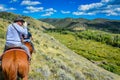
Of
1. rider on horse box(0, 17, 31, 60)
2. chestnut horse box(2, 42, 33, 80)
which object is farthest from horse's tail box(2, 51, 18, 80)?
rider on horse box(0, 17, 31, 60)

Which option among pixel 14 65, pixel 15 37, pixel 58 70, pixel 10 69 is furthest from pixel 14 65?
pixel 58 70

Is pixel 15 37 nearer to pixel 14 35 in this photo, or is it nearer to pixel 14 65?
pixel 14 35

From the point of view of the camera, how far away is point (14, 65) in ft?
36.9

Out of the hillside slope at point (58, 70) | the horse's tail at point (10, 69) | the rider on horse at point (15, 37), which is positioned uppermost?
the rider on horse at point (15, 37)

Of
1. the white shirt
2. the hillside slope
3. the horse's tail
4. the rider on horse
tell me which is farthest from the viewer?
the hillside slope

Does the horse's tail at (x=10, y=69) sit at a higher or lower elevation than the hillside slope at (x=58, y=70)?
higher

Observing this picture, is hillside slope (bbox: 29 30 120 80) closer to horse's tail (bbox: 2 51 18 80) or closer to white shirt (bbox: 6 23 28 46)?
white shirt (bbox: 6 23 28 46)

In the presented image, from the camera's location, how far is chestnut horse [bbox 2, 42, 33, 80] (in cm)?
1124

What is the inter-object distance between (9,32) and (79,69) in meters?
10.7

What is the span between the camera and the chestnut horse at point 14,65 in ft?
36.9

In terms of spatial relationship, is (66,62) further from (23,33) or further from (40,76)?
(23,33)

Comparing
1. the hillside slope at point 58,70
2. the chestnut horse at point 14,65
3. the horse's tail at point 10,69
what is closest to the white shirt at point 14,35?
the chestnut horse at point 14,65

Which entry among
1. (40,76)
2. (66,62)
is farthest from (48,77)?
(66,62)

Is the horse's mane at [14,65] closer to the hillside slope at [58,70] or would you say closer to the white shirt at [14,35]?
the white shirt at [14,35]
